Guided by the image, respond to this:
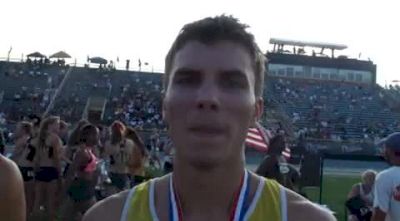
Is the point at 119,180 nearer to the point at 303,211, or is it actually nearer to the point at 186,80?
the point at 303,211

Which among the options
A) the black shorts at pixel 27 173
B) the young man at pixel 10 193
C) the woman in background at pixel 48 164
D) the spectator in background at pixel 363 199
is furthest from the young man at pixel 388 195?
the black shorts at pixel 27 173

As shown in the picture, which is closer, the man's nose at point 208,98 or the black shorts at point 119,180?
the man's nose at point 208,98

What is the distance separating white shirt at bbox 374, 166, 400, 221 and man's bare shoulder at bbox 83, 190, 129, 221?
4.62m

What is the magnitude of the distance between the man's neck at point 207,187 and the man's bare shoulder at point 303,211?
0.73 feet

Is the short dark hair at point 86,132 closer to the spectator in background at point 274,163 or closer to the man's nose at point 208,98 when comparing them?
the spectator in background at point 274,163

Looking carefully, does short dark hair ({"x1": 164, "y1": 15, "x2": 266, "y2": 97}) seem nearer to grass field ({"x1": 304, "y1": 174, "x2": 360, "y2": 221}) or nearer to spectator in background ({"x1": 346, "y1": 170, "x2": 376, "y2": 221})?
spectator in background ({"x1": 346, "y1": 170, "x2": 376, "y2": 221})

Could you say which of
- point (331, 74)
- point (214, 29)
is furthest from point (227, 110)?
point (331, 74)

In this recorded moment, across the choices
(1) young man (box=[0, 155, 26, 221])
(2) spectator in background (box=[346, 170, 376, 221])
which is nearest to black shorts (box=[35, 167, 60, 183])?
(2) spectator in background (box=[346, 170, 376, 221])

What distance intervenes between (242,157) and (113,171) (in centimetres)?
1157

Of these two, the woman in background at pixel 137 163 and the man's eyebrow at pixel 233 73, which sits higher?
the man's eyebrow at pixel 233 73

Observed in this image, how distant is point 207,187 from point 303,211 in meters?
0.38

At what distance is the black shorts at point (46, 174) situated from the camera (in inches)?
515

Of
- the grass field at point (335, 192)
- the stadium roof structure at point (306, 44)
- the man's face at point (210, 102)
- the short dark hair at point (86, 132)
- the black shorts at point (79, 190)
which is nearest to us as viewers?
the man's face at point (210, 102)

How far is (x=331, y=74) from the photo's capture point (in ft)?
224
